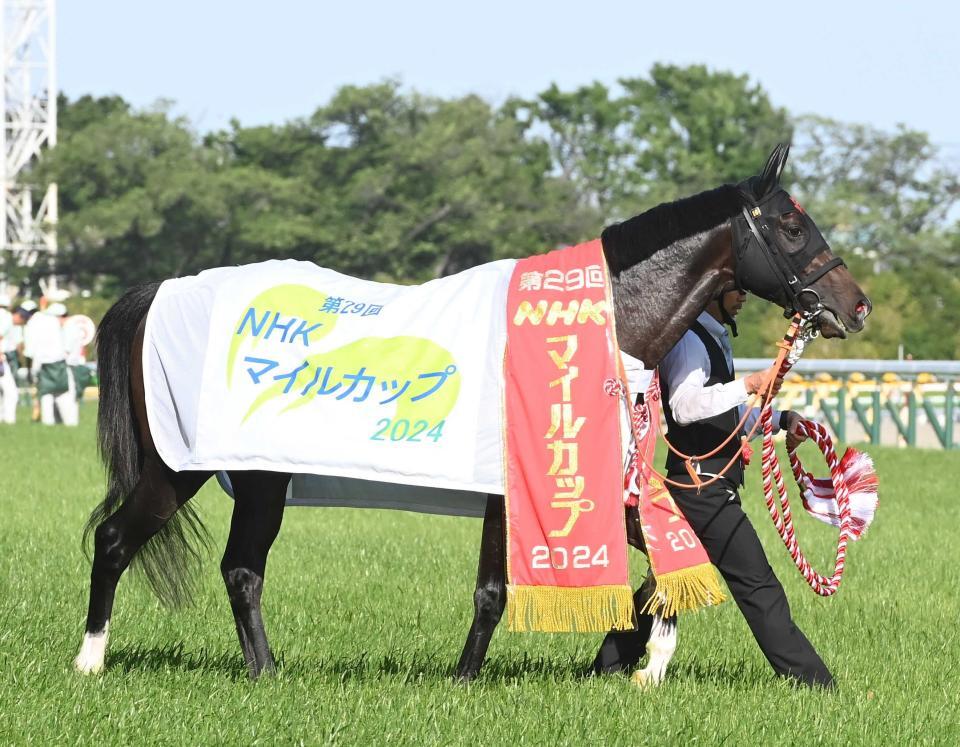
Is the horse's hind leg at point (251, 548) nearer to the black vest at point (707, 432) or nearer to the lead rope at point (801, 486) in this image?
the black vest at point (707, 432)

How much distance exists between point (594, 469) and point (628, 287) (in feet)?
2.37

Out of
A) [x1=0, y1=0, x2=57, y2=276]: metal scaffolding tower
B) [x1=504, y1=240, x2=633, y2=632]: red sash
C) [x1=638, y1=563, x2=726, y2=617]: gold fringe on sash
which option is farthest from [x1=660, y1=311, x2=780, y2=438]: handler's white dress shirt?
[x1=0, y1=0, x2=57, y2=276]: metal scaffolding tower

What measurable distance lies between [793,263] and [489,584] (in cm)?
170

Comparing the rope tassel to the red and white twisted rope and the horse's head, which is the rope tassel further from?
the horse's head

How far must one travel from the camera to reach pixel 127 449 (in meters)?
6.62

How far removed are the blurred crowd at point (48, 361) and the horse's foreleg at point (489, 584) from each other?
1640 cm

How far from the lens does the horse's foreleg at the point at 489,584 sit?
6023 millimetres

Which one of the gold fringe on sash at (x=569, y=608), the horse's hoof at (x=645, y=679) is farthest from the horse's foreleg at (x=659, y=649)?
the gold fringe on sash at (x=569, y=608)

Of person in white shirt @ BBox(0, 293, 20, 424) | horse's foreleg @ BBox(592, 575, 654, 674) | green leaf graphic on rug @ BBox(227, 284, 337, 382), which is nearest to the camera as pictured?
green leaf graphic on rug @ BBox(227, 284, 337, 382)

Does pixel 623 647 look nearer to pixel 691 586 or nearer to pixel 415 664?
pixel 691 586

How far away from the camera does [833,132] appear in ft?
210

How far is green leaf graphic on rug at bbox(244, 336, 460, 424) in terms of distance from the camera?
19.8 ft

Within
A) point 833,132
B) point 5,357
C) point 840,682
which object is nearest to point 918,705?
point 840,682

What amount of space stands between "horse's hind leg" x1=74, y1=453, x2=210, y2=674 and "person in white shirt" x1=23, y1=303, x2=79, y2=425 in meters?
15.4
